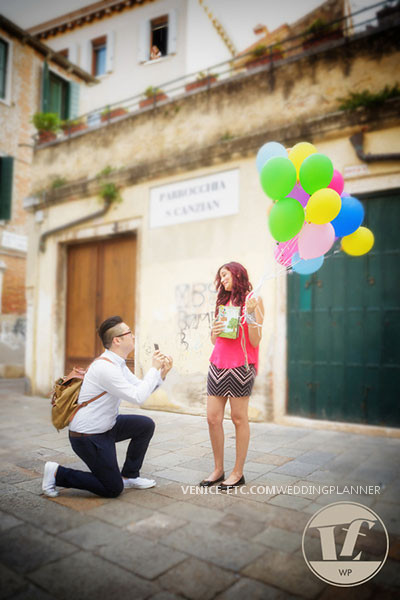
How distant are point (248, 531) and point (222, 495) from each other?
1.91ft

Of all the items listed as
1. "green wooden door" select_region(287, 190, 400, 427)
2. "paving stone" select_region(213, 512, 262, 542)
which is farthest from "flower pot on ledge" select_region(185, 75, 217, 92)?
"paving stone" select_region(213, 512, 262, 542)

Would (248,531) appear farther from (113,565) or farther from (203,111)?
(203,111)

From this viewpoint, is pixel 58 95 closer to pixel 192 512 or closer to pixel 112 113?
pixel 112 113

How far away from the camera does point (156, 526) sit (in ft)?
8.34

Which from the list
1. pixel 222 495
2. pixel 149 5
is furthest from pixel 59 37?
pixel 222 495

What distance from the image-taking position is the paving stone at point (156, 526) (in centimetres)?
244

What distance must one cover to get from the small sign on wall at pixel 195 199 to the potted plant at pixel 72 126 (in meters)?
2.51

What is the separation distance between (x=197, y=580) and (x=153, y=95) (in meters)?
7.23

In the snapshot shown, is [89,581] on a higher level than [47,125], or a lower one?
lower

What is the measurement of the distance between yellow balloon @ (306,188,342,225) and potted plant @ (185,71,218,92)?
426 cm

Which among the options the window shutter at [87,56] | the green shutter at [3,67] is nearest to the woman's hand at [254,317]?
the green shutter at [3,67]

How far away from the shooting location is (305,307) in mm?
5707

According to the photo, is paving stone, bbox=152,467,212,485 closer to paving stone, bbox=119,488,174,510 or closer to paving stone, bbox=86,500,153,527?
paving stone, bbox=119,488,174,510

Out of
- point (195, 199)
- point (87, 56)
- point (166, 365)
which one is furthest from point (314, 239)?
→ point (87, 56)
